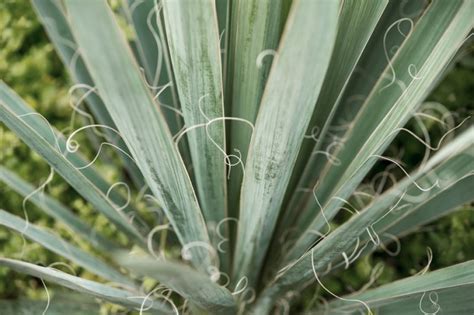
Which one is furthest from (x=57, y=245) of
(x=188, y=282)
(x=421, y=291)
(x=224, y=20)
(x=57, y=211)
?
(x=421, y=291)

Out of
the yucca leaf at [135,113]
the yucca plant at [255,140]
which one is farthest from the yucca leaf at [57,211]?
the yucca leaf at [135,113]

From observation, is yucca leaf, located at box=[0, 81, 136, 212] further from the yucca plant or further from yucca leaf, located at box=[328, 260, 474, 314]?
yucca leaf, located at box=[328, 260, 474, 314]

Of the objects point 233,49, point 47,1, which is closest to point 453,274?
point 233,49

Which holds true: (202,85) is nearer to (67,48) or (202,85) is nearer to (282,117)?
(282,117)

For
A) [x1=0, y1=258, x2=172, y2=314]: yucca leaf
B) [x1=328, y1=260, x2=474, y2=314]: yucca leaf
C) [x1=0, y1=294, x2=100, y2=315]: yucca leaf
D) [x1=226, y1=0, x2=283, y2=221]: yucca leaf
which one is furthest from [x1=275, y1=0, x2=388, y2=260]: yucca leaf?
[x1=0, y1=294, x2=100, y2=315]: yucca leaf

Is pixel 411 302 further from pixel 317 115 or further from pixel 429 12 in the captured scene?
pixel 429 12
